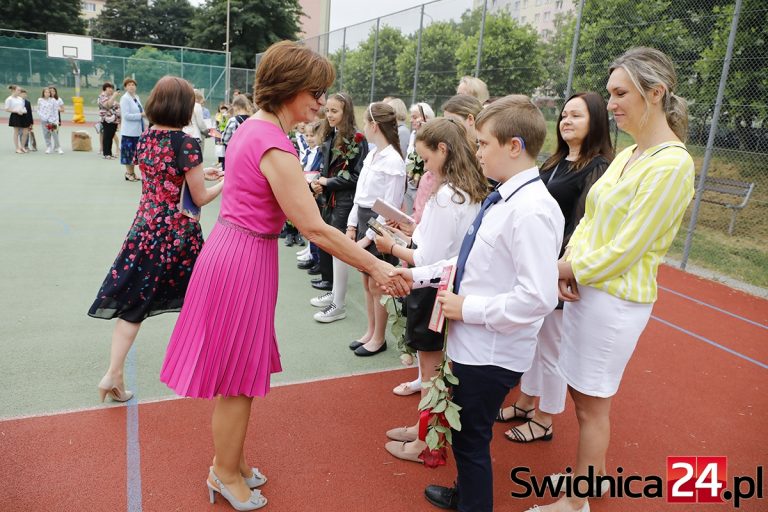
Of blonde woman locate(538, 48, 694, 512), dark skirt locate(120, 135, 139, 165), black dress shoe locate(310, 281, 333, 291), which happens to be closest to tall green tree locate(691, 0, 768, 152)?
black dress shoe locate(310, 281, 333, 291)

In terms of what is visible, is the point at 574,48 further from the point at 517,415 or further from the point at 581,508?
the point at 581,508

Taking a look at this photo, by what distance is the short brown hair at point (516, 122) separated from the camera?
2.10 meters

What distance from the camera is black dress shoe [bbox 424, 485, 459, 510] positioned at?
266 cm

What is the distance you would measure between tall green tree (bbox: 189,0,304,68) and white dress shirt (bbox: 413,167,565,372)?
4252 centimetres

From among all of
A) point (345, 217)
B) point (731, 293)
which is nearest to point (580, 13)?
point (731, 293)

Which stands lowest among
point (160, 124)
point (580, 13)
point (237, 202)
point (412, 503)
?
point (412, 503)

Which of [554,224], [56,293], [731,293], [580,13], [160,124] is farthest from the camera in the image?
[580,13]

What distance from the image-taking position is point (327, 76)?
90.7 inches

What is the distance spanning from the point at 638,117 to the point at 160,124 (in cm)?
263

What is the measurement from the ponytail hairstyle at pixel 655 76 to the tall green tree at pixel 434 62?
312 inches

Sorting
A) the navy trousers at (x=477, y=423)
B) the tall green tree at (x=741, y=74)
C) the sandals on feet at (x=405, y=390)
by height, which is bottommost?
the sandals on feet at (x=405, y=390)

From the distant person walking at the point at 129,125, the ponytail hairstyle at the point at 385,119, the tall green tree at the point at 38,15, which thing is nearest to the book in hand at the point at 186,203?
the ponytail hairstyle at the point at 385,119

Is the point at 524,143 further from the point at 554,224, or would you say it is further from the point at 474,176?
the point at 474,176

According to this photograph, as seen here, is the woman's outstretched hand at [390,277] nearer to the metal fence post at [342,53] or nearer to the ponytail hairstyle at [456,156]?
the ponytail hairstyle at [456,156]
